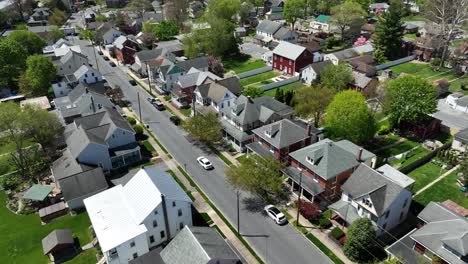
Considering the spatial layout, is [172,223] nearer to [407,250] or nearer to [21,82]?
[407,250]

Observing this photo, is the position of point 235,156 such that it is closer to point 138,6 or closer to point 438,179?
point 438,179

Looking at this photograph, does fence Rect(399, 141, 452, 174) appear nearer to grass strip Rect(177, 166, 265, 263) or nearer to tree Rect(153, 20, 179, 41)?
grass strip Rect(177, 166, 265, 263)

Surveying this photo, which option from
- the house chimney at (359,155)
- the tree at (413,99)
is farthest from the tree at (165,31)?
the house chimney at (359,155)

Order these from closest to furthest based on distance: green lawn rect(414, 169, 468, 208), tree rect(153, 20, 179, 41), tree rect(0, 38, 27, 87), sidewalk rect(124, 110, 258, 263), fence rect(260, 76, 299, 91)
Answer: sidewalk rect(124, 110, 258, 263), green lawn rect(414, 169, 468, 208), tree rect(0, 38, 27, 87), fence rect(260, 76, 299, 91), tree rect(153, 20, 179, 41)

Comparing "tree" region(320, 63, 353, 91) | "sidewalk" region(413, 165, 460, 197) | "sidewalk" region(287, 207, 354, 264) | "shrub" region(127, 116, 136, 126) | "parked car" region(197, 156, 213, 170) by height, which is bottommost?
"sidewalk" region(287, 207, 354, 264)

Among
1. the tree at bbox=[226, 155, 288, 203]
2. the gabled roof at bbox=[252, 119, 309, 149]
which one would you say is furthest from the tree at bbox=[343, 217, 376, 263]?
the gabled roof at bbox=[252, 119, 309, 149]

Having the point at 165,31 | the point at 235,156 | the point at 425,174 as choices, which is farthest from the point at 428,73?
the point at 165,31

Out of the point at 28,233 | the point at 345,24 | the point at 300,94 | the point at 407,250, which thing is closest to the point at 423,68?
the point at 345,24

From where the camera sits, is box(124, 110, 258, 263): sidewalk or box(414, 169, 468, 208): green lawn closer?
box(124, 110, 258, 263): sidewalk
